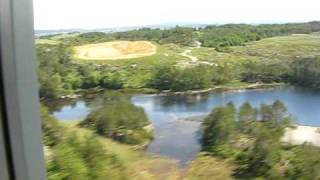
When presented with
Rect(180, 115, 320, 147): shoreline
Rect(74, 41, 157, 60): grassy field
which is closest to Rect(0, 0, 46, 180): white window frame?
Rect(74, 41, 157, 60): grassy field

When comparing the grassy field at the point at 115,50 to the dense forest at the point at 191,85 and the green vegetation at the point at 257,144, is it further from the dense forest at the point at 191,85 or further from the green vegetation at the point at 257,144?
the green vegetation at the point at 257,144

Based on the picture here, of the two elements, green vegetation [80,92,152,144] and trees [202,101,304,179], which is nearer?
trees [202,101,304,179]

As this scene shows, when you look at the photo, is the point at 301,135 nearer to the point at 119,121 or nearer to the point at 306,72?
the point at 306,72

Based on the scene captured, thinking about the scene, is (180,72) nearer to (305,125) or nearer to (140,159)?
(140,159)

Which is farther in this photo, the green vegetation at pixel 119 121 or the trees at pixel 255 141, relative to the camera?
→ the green vegetation at pixel 119 121

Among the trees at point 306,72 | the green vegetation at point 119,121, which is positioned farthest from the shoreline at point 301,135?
the green vegetation at point 119,121

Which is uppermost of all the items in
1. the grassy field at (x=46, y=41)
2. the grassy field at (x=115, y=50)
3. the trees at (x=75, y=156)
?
the grassy field at (x=46, y=41)

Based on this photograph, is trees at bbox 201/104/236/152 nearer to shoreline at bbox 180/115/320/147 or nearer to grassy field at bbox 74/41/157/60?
shoreline at bbox 180/115/320/147
